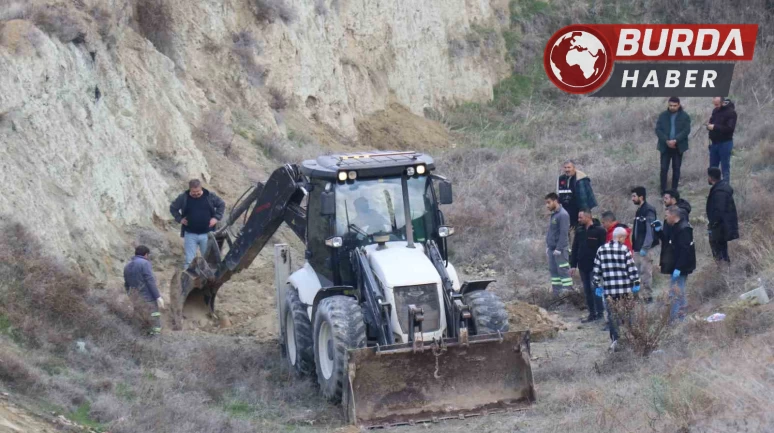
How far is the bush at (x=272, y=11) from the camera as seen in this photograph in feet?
77.8

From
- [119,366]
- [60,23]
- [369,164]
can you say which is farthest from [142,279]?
[60,23]

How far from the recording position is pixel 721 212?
14.2 m

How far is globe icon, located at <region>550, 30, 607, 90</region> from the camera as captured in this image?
30281mm

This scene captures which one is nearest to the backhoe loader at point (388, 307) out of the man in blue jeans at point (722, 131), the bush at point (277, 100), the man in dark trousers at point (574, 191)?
the man in dark trousers at point (574, 191)

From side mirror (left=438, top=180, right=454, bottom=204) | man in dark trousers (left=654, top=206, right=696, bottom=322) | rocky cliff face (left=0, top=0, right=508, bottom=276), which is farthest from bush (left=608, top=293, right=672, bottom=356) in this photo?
rocky cliff face (left=0, top=0, right=508, bottom=276)

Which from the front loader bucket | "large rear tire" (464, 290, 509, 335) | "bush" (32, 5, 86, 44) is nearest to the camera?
the front loader bucket

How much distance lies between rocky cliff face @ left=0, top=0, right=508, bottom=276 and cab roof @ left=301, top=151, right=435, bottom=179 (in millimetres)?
4425

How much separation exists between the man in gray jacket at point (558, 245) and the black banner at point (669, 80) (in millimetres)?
15059

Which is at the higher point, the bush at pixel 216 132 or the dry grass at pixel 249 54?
the dry grass at pixel 249 54

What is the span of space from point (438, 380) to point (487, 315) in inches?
39.2

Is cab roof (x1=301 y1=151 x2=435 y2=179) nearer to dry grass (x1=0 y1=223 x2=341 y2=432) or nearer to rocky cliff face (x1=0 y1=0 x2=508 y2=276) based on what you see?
dry grass (x1=0 y1=223 x2=341 y2=432)

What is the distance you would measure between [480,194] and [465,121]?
876 centimetres

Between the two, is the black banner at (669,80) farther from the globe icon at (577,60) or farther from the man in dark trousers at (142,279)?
the man in dark trousers at (142,279)

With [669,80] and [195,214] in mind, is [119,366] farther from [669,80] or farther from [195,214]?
[669,80]
